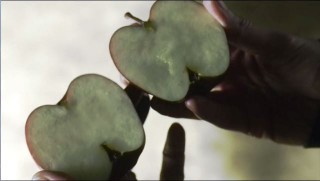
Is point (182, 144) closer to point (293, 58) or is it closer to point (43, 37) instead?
point (293, 58)

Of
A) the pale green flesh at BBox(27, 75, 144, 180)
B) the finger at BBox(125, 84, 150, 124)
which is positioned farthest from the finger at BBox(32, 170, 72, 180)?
the finger at BBox(125, 84, 150, 124)

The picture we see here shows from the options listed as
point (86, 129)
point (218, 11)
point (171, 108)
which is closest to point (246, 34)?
point (218, 11)

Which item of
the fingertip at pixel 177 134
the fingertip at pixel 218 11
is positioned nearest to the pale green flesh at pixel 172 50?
the fingertip at pixel 218 11

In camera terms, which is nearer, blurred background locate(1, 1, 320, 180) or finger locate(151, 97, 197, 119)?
finger locate(151, 97, 197, 119)

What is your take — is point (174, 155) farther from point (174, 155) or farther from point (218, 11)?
point (218, 11)

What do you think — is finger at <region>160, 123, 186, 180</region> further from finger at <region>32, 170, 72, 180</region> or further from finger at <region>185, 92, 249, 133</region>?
finger at <region>32, 170, 72, 180</region>

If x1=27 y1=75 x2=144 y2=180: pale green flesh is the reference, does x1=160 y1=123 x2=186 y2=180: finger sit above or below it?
below
